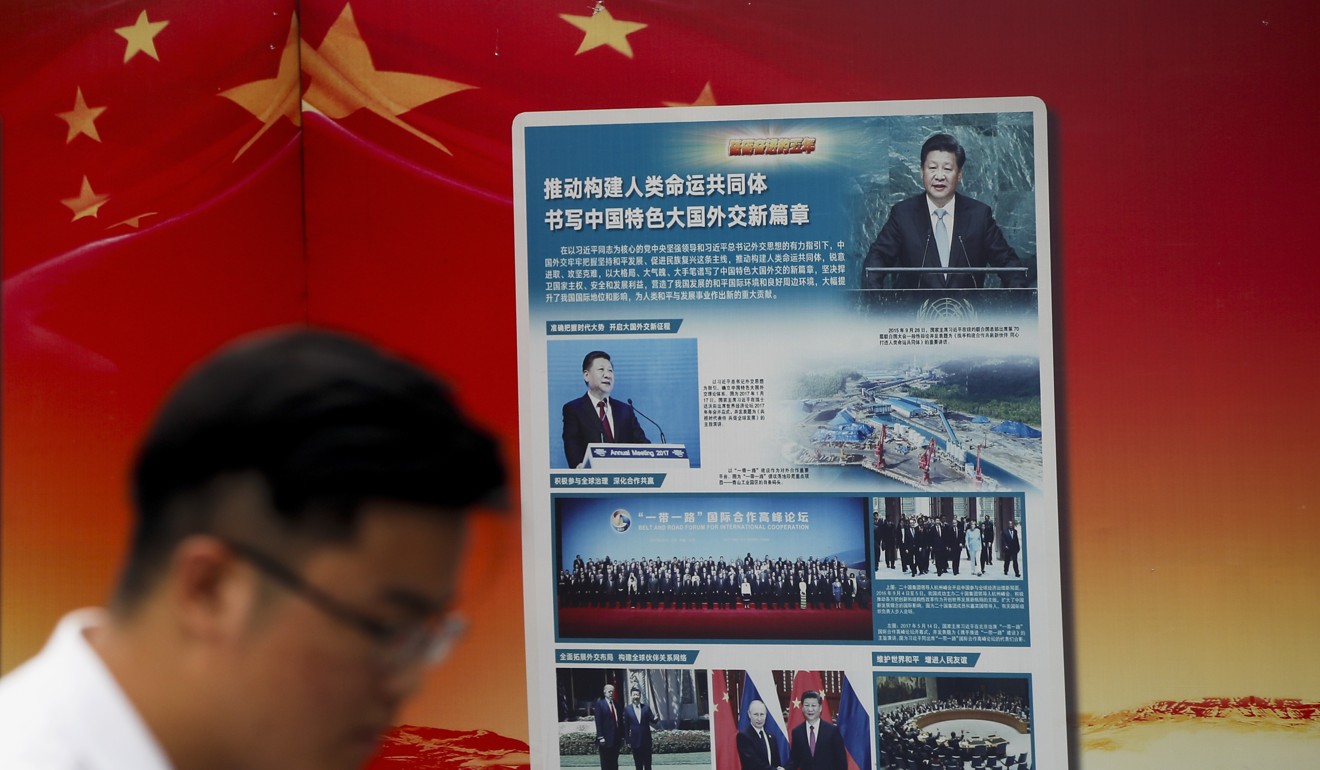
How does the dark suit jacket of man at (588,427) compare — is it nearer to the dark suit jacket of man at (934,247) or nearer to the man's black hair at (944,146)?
the dark suit jacket of man at (934,247)

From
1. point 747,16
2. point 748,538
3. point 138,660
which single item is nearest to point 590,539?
point 748,538

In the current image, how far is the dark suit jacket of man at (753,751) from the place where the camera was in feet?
9.31

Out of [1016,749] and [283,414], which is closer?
[283,414]

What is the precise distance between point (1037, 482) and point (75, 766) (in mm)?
2243

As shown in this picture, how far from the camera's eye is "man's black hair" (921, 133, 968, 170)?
2.75 metres

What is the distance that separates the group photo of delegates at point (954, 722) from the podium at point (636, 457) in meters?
0.68

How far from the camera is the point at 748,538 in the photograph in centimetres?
281

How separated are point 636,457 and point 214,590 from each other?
1996 mm

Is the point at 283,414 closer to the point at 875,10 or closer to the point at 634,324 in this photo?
the point at 634,324
